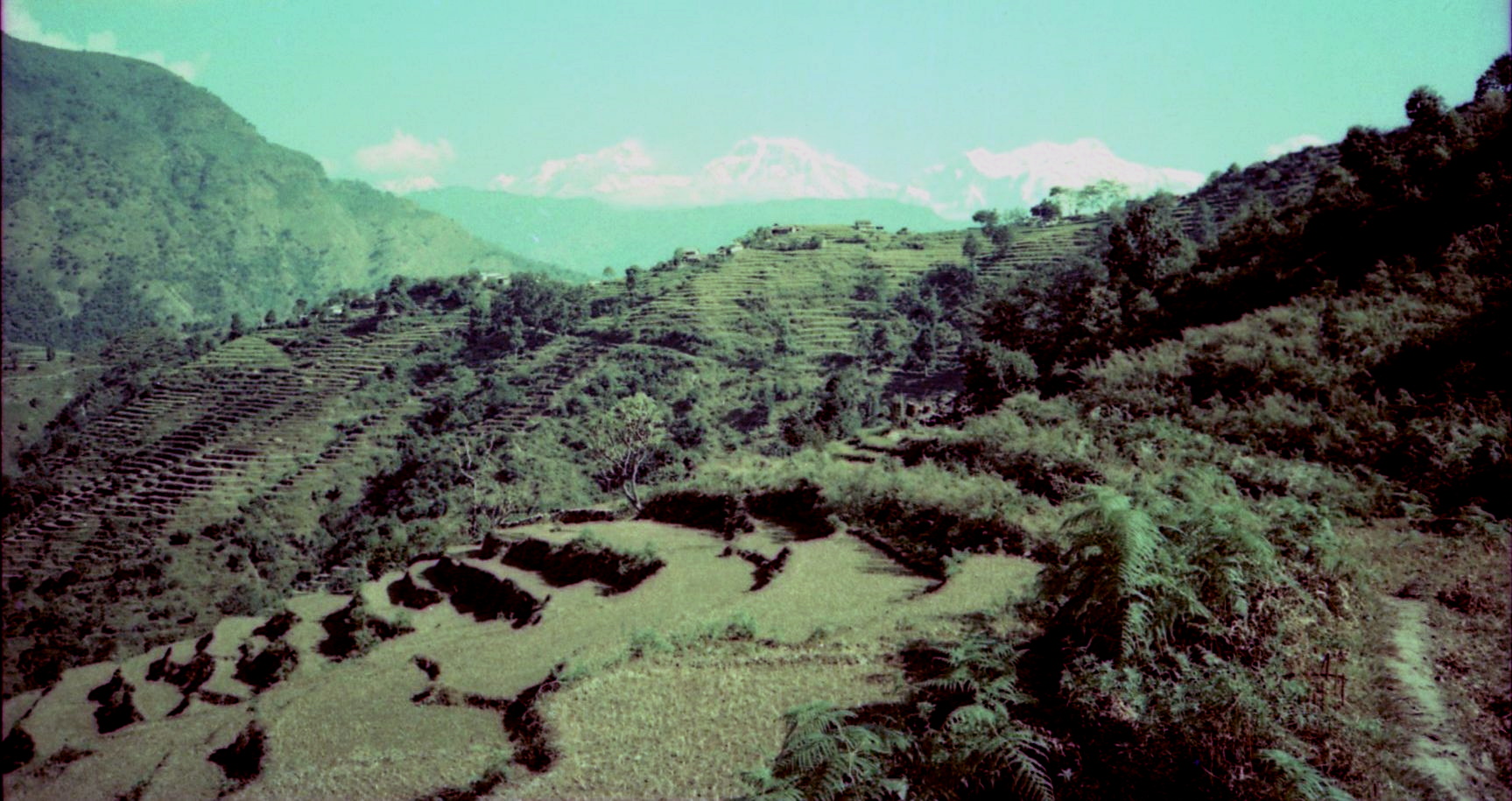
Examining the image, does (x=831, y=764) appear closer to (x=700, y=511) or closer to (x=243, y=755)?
(x=243, y=755)

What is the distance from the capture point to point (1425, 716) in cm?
454

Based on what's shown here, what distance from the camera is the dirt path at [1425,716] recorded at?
13.0 ft

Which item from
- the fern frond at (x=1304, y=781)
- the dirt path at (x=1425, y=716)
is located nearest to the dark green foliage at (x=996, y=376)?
the dirt path at (x=1425, y=716)

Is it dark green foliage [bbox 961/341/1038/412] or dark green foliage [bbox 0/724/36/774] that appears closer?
dark green foliage [bbox 0/724/36/774]

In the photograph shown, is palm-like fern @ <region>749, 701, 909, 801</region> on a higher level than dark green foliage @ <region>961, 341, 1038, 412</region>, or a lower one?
higher

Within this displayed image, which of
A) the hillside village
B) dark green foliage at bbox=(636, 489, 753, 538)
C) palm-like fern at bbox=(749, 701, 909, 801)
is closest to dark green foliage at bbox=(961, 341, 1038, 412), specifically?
the hillside village

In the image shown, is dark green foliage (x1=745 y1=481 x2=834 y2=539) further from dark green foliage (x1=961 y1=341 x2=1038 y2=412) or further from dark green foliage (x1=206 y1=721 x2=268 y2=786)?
dark green foliage (x1=961 y1=341 x2=1038 y2=412)

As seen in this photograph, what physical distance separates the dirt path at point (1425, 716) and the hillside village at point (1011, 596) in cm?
2

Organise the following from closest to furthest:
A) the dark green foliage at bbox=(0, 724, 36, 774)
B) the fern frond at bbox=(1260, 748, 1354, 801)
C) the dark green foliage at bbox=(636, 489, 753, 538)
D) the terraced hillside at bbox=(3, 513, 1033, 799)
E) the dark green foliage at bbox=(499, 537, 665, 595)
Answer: the fern frond at bbox=(1260, 748, 1354, 801) → the terraced hillside at bbox=(3, 513, 1033, 799) → the dark green foliage at bbox=(0, 724, 36, 774) → the dark green foliage at bbox=(499, 537, 665, 595) → the dark green foliage at bbox=(636, 489, 753, 538)

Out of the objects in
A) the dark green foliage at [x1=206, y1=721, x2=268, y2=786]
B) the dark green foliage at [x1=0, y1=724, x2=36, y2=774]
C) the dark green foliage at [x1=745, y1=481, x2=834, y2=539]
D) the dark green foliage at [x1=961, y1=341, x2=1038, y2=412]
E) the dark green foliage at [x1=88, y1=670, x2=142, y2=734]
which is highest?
the dark green foliage at [x1=961, y1=341, x2=1038, y2=412]

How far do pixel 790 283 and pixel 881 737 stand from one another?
230 feet

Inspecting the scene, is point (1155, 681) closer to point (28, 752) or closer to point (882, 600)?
point (882, 600)

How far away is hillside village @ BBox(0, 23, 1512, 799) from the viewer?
473 cm

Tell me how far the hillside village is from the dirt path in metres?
0.02
